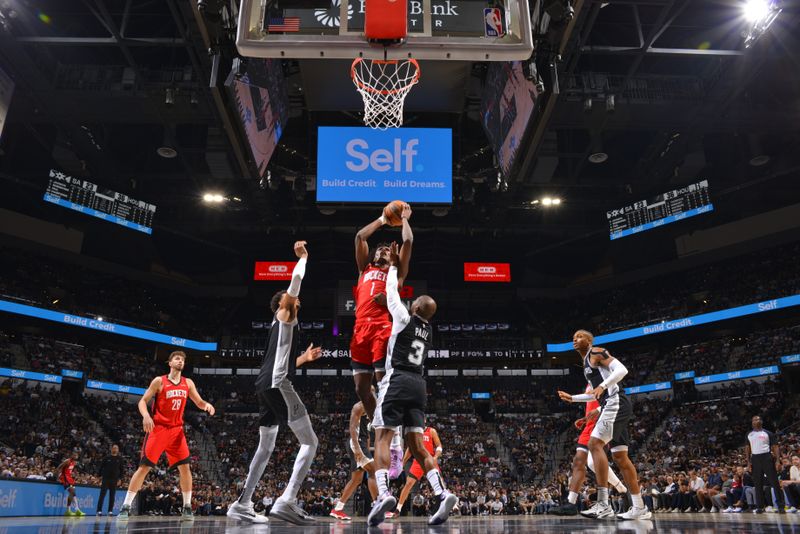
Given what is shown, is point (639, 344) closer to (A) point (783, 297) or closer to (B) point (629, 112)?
(A) point (783, 297)

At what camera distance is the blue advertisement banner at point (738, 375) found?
78.1 feet

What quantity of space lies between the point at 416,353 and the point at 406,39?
356 cm

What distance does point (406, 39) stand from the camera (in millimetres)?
6504

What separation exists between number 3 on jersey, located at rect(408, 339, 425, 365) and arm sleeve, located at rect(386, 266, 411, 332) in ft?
0.61

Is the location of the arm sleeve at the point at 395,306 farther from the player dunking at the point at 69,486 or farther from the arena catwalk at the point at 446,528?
the player dunking at the point at 69,486

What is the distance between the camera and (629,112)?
561 inches

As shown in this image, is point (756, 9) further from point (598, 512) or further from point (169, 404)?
point (169, 404)

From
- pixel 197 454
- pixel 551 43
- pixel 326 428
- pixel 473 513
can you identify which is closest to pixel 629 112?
pixel 551 43

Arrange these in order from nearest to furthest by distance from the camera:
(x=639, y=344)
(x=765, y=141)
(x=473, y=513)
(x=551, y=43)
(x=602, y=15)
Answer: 1. (x=551, y=43)
2. (x=602, y=15)
3. (x=765, y=141)
4. (x=473, y=513)
5. (x=639, y=344)

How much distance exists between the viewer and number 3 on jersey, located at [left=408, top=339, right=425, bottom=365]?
4.99m

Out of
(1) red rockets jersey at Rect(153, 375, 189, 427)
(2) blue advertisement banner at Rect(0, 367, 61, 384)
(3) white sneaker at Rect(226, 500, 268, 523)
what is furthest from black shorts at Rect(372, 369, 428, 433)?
(2) blue advertisement banner at Rect(0, 367, 61, 384)

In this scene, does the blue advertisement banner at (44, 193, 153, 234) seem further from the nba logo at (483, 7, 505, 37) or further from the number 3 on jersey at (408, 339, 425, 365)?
the number 3 on jersey at (408, 339, 425, 365)

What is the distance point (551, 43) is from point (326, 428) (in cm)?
2199

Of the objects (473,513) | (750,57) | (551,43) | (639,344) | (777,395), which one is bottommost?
(473,513)
